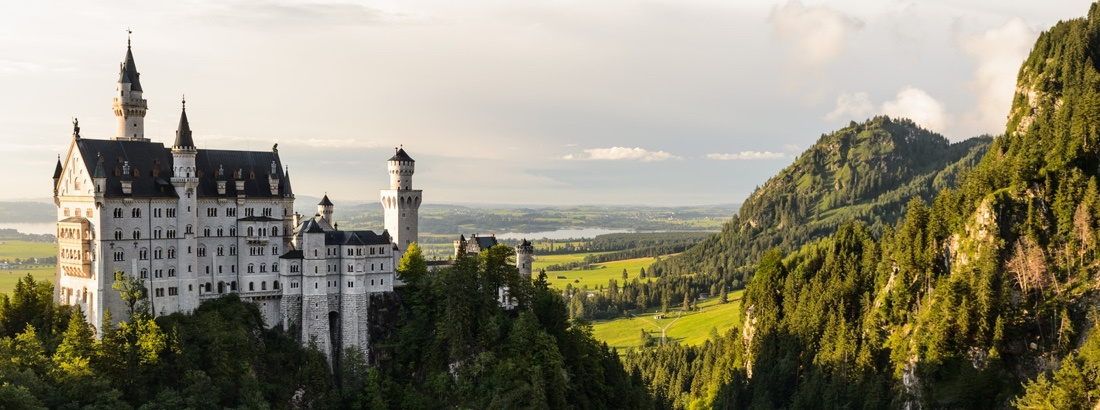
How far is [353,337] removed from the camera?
97.6 metres

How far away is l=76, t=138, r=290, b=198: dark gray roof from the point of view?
90.0 metres

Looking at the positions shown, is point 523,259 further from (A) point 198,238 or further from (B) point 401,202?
(A) point 198,238

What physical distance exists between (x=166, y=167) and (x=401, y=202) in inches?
1058

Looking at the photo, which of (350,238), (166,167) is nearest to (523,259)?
(350,238)

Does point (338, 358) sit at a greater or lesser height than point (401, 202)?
lesser

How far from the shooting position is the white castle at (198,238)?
8888cm

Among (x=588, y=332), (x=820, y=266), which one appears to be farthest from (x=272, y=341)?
(x=820, y=266)

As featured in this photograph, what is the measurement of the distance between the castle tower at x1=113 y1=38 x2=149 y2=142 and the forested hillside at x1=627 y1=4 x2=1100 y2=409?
276 ft

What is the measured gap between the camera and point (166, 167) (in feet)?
308

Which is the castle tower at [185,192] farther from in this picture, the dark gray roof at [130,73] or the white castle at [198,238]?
the dark gray roof at [130,73]

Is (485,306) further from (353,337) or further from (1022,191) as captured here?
(1022,191)

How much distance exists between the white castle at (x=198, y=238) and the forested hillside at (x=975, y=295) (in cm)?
6168

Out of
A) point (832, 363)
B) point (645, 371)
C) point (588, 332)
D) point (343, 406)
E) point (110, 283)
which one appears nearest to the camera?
point (110, 283)

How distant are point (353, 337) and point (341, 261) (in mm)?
7982
